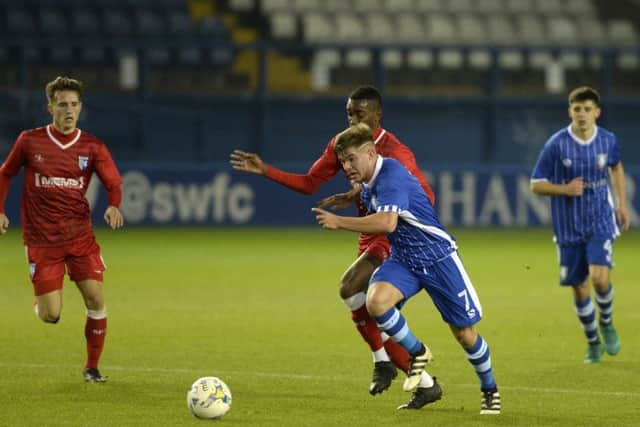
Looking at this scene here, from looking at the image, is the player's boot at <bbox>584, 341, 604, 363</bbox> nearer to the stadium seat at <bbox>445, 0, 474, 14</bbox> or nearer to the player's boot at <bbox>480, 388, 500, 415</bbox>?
the player's boot at <bbox>480, 388, 500, 415</bbox>

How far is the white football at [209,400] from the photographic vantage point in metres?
7.09

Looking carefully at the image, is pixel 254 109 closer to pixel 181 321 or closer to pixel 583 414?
pixel 181 321

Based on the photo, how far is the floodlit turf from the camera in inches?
294

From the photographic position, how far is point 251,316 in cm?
1233

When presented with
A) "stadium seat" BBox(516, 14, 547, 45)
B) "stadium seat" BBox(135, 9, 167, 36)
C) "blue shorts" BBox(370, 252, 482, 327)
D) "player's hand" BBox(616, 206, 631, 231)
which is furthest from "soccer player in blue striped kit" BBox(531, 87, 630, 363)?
"stadium seat" BBox(516, 14, 547, 45)

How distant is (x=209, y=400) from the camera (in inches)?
279

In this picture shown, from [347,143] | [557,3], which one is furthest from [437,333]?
[557,3]

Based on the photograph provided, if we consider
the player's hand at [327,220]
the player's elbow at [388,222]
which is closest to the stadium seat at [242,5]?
the player's elbow at [388,222]

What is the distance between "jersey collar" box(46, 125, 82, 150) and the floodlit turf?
62.4 inches

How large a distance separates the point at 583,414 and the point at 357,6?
71.4 ft

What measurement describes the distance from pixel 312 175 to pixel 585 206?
7.88 ft

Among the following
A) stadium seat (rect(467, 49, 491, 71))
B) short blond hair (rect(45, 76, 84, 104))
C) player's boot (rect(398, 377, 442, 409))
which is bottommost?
player's boot (rect(398, 377, 442, 409))

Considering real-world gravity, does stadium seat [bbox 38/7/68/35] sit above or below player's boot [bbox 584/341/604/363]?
above

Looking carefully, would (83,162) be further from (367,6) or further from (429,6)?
(429,6)
